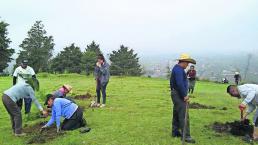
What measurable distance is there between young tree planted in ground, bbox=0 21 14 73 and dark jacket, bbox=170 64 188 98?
68911 mm

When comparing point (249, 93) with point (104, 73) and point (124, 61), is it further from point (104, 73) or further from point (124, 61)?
point (124, 61)

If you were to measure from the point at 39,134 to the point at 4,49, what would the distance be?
68347mm

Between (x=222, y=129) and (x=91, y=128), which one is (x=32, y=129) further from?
(x=222, y=129)

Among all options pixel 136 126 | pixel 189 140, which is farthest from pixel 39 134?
pixel 189 140

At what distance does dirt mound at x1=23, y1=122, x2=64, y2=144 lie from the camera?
1391 cm

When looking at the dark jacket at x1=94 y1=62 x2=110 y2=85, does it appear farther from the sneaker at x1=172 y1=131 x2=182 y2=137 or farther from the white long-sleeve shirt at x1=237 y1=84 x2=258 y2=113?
the white long-sleeve shirt at x1=237 y1=84 x2=258 y2=113

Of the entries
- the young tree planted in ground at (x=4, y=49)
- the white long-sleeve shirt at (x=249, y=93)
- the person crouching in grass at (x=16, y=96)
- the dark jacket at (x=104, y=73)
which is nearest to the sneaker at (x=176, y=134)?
the white long-sleeve shirt at (x=249, y=93)

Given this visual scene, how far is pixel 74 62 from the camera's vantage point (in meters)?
91.8

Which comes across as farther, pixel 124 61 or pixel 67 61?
pixel 124 61

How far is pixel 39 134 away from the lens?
14617 mm

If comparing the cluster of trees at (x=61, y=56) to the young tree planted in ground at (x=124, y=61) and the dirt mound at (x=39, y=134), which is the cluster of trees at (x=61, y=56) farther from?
the dirt mound at (x=39, y=134)

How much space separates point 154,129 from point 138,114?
361 cm

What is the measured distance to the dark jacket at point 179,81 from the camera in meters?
13.1

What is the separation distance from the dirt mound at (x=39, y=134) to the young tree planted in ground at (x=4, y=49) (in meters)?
65.0
